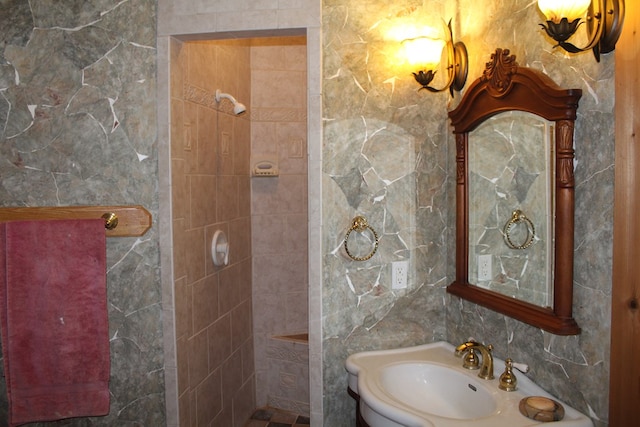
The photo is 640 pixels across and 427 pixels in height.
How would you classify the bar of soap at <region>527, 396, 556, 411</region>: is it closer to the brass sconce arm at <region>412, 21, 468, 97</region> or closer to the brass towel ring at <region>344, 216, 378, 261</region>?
the brass towel ring at <region>344, 216, 378, 261</region>

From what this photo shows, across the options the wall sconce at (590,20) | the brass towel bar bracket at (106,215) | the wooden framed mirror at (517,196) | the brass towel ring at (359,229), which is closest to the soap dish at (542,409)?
the wooden framed mirror at (517,196)

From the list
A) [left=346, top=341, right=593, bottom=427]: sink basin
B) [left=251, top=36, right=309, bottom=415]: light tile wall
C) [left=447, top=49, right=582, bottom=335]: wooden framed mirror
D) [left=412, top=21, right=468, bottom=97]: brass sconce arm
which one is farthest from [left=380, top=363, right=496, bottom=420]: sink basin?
[left=251, top=36, right=309, bottom=415]: light tile wall

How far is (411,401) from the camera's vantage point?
1800 mm

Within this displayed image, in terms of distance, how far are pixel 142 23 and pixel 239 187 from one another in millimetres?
1169

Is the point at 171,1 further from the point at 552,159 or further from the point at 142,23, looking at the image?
the point at 552,159

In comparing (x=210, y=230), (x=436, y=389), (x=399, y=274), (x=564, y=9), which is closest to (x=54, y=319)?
(x=210, y=230)

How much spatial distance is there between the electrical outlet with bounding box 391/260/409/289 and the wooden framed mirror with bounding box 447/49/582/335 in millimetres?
202

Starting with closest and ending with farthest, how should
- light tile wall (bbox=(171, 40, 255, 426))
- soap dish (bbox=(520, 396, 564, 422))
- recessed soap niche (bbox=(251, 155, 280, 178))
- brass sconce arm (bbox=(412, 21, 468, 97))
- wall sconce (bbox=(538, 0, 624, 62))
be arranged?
1. wall sconce (bbox=(538, 0, 624, 62))
2. soap dish (bbox=(520, 396, 564, 422))
3. brass sconce arm (bbox=(412, 21, 468, 97))
4. light tile wall (bbox=(171, 40, 255, 426))
5. recessed soap niche (bbox=(251, 155, 280, 178))

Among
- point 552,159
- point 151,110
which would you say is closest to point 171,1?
point 151,110

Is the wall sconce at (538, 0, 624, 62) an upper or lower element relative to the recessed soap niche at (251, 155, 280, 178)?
upper

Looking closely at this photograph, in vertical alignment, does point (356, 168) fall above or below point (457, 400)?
above

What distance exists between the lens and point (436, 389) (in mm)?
1825

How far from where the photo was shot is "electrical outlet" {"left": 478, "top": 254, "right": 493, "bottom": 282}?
181 cm

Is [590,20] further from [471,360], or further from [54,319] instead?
[54,319]
